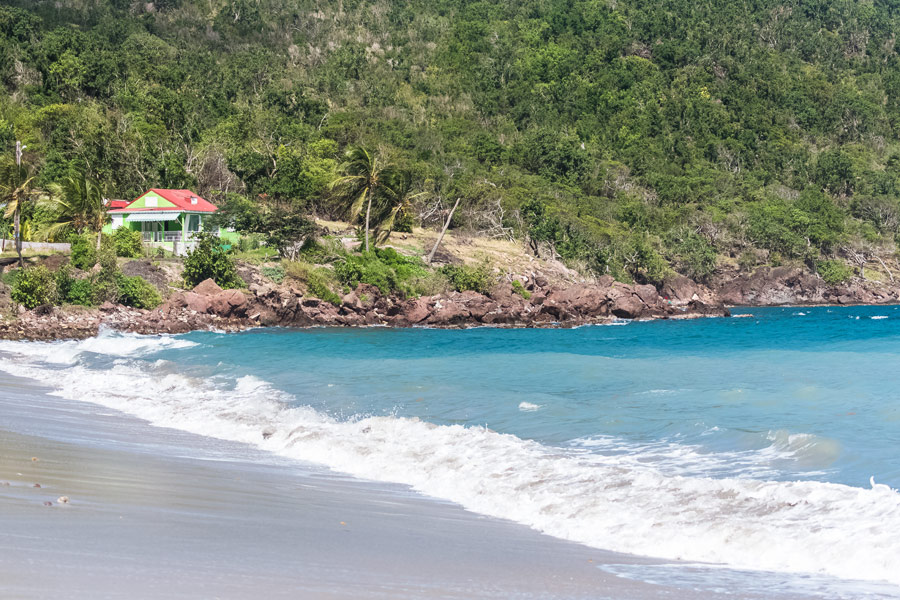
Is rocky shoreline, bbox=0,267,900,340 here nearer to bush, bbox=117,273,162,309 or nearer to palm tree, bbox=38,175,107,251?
bush, bbox=117,273,162,309

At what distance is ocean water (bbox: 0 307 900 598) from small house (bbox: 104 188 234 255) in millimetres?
21153

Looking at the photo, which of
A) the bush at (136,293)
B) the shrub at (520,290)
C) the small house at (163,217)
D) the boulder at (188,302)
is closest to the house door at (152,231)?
the small house at (163,217)

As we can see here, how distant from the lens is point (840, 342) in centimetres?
3606

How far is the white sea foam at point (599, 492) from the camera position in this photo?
23.6 feet

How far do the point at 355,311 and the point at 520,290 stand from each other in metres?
12.5

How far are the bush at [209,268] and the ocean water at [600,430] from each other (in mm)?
13428

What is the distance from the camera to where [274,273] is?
152 feet

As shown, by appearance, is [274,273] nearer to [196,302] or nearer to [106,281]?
[196,302]

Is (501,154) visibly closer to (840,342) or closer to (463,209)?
(463,209)

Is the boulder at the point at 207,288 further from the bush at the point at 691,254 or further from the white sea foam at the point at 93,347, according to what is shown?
the bush at the point at 691,254

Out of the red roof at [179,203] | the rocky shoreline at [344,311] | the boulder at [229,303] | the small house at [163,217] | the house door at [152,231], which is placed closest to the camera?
the rocky shoreline at [344,311]

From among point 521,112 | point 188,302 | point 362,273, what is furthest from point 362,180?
point 521,112

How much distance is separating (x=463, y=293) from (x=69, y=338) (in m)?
23.7

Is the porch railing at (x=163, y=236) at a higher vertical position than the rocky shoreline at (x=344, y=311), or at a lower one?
higher
